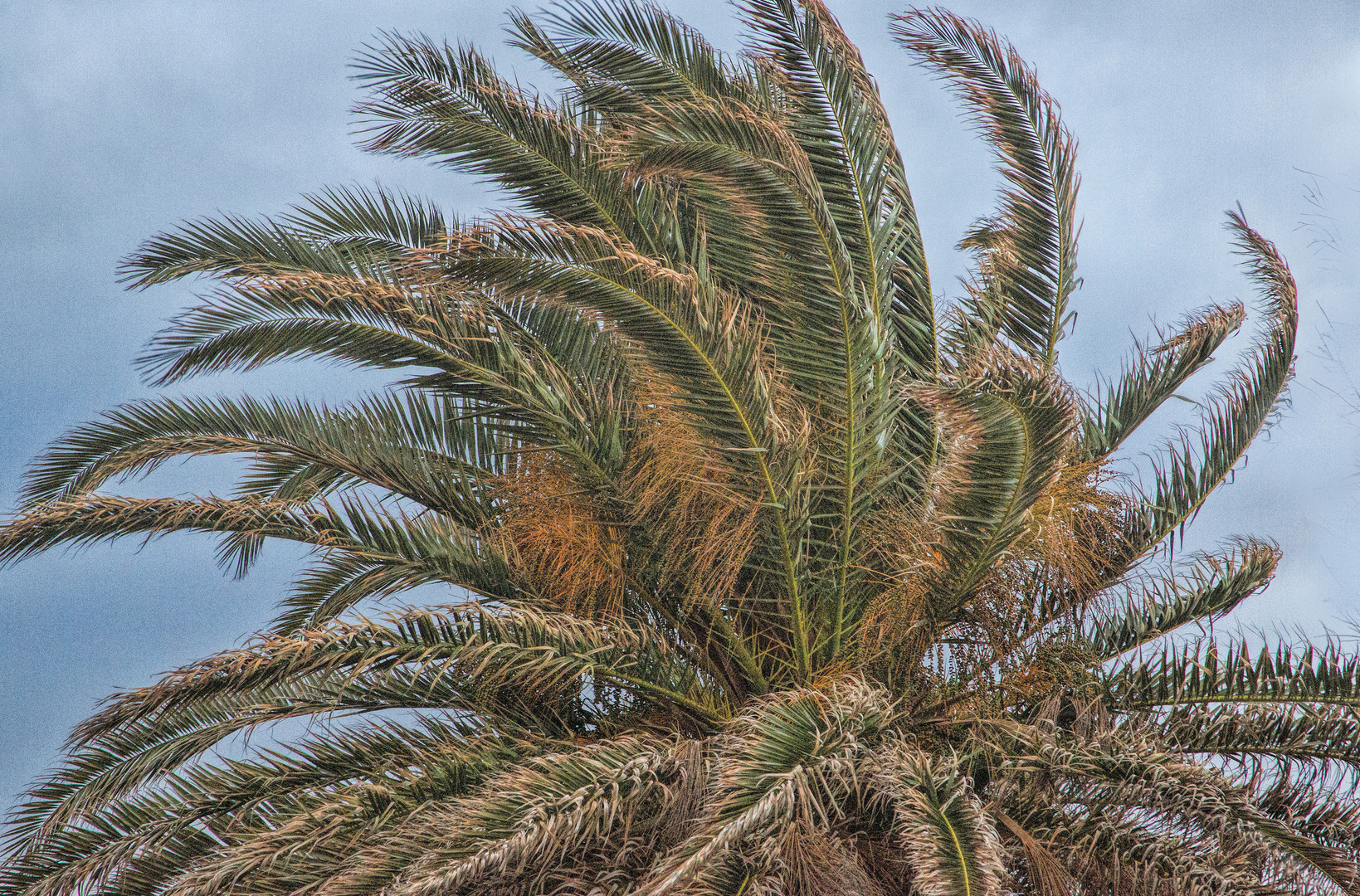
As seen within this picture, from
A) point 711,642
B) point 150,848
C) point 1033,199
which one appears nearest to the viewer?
point 150,848

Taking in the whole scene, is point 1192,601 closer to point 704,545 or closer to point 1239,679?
point 1239,679

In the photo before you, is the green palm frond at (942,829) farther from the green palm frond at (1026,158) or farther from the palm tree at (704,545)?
the green palm frond at (1026,158)

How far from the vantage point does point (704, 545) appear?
654cm

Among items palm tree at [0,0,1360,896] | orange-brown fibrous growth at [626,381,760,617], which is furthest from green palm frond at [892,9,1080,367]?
orange-brown fibrous growth at [626,381,760,617]

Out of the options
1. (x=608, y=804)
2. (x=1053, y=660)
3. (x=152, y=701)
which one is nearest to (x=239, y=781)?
(x=152, y=701)

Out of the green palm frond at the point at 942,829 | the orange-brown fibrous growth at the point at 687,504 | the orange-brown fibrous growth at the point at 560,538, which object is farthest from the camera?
the orange-brown fibrous growth at the point at 560,538

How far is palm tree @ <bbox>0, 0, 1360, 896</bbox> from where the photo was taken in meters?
5.84

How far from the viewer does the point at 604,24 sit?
809cm

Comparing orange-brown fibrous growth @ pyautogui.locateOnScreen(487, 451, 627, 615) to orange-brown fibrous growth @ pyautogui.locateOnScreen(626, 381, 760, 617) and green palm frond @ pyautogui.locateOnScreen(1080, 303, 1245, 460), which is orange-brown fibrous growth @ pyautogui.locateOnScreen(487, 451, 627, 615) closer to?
orange-brown fibrous growth @ pyautogui.locateOnScreen(626, 381, 760, 617)

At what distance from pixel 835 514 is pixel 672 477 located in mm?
883

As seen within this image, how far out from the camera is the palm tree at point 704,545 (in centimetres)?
584

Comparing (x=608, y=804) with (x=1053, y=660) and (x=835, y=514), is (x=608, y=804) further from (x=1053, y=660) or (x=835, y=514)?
(x=1053, y=660)

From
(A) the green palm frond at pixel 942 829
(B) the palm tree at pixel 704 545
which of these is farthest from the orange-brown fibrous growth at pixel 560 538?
(A) the green palm frond at pixel 942 829

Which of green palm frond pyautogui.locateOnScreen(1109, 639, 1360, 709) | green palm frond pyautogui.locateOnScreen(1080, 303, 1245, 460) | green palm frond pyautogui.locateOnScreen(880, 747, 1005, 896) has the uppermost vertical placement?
green palm frond pyautogui.locateOnScreen(1080, 303, 1245, 460)
